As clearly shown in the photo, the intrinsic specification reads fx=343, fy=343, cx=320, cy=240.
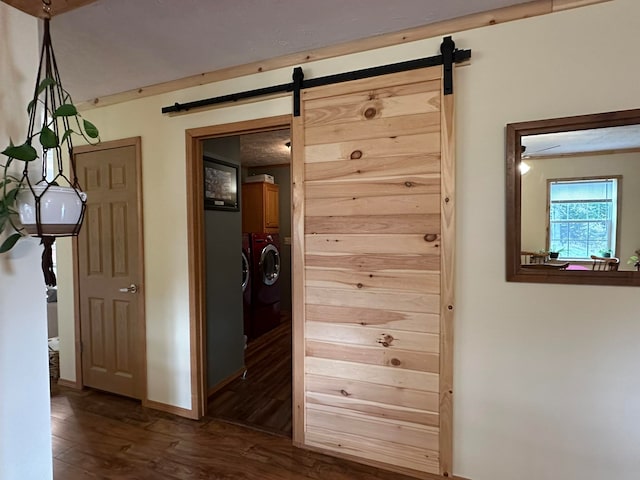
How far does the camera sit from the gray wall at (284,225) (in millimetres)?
5312

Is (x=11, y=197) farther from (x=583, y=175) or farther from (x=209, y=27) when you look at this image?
(x=583, y=175)

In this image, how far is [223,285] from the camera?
117 inches

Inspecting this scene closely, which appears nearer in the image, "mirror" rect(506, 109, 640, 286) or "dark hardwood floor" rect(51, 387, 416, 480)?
"mirror" rect(506, 109, 640, 286)

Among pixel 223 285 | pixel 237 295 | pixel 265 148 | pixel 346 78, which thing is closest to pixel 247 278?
pixel 237 295

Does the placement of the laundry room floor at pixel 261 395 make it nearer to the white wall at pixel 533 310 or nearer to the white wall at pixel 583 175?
the white wall at pixel 533 310

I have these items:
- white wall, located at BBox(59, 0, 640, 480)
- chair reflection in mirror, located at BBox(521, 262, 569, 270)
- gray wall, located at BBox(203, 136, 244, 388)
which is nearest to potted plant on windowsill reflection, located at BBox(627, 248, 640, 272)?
white wall, located at BBox(59, 0, 640, 480)

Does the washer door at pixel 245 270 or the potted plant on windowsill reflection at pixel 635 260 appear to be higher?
the potted plant on windowsill reflection at pixel 635 260

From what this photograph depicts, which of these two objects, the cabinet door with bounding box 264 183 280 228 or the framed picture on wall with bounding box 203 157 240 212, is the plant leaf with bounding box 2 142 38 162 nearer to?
the framed picture on wall with bounding box 203 157 240 212

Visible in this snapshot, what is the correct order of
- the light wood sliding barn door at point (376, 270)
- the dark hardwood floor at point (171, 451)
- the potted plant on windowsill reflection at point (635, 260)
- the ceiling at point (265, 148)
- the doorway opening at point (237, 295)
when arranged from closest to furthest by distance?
1. the potted plant on windowsill reflection at point (635, 260)
2. the light wood sliding barn door at point (376, 270)
3. the dark hardwood floor at point (171, 451)
4. the doorway opening at point (237, 295)
5. the ceiling at point (265, 148)

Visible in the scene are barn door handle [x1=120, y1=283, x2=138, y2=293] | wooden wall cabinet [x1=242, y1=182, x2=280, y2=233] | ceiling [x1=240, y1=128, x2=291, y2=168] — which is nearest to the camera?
barn door handle [x1=120, y1=283, x2=138, y2=293]

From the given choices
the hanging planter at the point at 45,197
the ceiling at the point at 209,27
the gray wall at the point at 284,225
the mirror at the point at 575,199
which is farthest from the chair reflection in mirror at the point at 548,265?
the gray wall at the point at 284,225

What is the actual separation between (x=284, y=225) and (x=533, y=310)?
161 inches

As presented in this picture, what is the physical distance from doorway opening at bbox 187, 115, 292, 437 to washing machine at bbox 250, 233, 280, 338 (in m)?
0.01

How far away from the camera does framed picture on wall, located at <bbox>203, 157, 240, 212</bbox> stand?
9.05 ft
